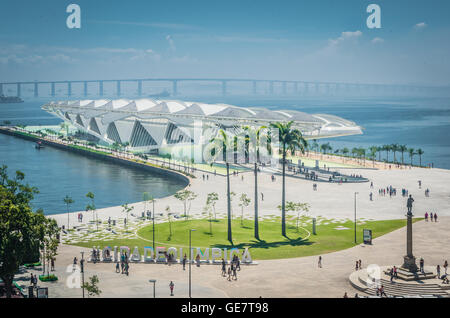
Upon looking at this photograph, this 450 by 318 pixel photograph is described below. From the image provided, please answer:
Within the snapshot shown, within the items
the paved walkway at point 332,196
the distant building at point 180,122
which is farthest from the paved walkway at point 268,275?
the distant building at point 180,122

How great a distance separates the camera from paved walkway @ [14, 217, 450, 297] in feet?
128

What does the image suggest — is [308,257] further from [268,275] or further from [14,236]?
[14,236]

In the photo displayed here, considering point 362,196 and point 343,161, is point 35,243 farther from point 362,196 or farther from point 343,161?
point 343,161

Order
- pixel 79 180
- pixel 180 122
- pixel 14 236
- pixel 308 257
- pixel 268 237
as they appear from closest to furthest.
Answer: pixel 14 236
pixel 308 257
pixel 268 237
pixel 79 180
pixel 180 122

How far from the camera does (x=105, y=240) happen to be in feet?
185

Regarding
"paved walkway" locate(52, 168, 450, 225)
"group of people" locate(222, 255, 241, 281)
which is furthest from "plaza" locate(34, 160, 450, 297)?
"group of people" locate(222, 255, 241, 281)

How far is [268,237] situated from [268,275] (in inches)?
536

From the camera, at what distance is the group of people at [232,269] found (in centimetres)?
4278

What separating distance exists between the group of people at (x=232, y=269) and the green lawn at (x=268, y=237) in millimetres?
4177

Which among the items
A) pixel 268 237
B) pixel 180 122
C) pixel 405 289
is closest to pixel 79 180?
pixel 180 122

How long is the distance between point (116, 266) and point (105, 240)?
11.2 metres

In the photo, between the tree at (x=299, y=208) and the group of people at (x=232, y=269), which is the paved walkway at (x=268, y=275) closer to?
the group of people at (x=232, y=269)

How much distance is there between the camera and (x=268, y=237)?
56.8m
